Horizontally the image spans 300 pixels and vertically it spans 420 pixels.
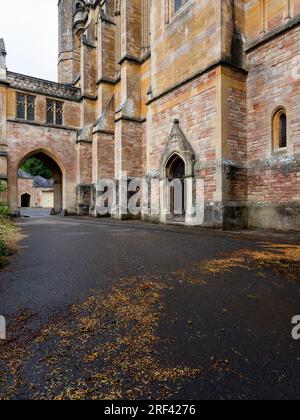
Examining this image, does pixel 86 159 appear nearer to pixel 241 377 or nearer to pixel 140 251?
pixel 140 251

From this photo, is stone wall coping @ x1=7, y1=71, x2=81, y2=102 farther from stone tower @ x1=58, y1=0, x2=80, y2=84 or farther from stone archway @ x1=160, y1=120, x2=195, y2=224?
stone archway @ x1=160, y1=120, x2=195, y2=224

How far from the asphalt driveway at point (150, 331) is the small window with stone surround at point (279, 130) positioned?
21.8 feet

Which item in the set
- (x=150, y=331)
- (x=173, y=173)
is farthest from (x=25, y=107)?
(x=150, y=331)

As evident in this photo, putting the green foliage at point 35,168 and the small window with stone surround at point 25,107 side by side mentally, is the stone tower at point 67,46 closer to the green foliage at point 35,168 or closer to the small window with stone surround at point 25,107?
the small window with stone surround at point 25,107

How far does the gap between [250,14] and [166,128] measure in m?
5.53

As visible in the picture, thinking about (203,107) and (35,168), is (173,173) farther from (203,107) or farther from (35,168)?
(35,168)

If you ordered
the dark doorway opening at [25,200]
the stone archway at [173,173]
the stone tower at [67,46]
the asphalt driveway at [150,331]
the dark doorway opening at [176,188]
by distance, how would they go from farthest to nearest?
the dark doorway opening at [25,200] < the stone tower at [67,46] < the dark doorway opening at [176,188] < the stone archway at [173,173] < the asphalt driveway at [150,331]

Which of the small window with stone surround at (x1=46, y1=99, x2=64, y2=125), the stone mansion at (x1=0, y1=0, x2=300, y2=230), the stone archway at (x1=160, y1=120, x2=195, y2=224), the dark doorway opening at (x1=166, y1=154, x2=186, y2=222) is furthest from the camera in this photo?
the small window with stone surround at (x1=46, y1=99, x2=64, y2=125)

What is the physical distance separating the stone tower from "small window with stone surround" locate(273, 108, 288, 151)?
26391 millimetres

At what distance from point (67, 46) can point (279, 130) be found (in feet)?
95.9

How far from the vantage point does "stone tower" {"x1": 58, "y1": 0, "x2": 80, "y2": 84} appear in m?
29.2

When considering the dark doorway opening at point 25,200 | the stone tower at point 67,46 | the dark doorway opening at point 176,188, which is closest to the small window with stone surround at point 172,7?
the dark doorway opening at point 176,188

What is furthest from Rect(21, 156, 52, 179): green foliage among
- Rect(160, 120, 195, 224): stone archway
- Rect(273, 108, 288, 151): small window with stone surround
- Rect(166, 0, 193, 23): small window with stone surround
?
Rect(273, 108, 288, 151): small window with stone surround

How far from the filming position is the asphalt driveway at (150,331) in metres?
1.46
